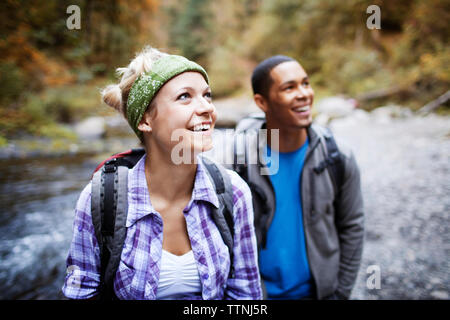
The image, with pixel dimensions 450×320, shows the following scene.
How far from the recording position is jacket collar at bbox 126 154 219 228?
1262 mm

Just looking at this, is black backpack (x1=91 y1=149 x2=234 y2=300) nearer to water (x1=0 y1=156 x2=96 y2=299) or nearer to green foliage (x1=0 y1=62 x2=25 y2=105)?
water (x1=0 y1=156 x2=96 y2=299)

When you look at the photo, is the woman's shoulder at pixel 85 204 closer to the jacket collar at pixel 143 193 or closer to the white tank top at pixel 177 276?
the jacket collar at pixel 143 193

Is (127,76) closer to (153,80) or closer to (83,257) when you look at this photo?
(153,80)

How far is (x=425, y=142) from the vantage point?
8.37 meters

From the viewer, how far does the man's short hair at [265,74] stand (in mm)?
2113

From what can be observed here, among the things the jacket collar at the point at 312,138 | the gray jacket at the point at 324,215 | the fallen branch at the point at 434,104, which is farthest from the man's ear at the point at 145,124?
the fallen branch at the point at 434,104

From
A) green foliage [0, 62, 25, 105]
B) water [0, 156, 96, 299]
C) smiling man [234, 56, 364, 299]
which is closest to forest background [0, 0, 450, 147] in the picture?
green foliage [0, 62, 25, 105]

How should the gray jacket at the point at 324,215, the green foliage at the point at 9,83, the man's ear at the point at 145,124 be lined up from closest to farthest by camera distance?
the man's ear at the point at 145,124, the gray jacket at the point at 324,215, the green foliage at the point at 9,83

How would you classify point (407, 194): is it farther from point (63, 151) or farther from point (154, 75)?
point (63, 151)

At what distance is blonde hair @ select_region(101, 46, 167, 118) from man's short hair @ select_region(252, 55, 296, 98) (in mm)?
1041

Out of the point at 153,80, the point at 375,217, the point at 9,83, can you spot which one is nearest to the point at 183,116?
the point at 153,80

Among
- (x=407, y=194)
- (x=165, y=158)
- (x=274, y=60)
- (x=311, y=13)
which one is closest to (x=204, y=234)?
(x=165, y=158)

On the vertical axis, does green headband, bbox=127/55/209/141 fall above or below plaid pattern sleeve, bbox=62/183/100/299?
above

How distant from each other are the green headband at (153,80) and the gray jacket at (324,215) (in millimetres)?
889
